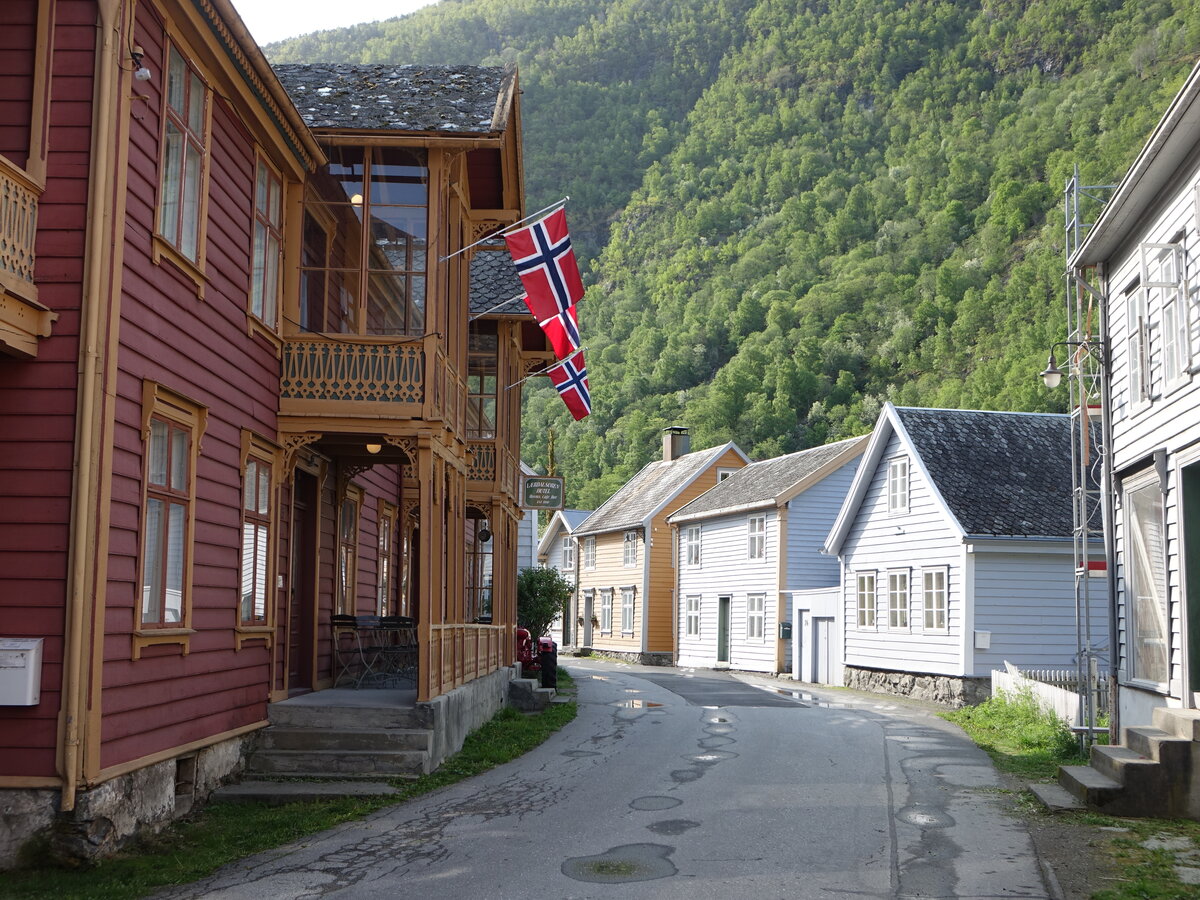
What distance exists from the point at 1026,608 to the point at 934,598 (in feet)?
6.18

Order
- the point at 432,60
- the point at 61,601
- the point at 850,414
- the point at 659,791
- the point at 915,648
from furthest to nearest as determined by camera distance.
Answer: the point at 432,60 → the point at 850,414 → the point at 915,648 → the point at 659,791 → the point at 61,601

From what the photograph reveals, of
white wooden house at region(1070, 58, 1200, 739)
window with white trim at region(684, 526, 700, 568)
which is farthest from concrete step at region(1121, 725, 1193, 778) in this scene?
window with white trim at region(684, 526, 700, 568)

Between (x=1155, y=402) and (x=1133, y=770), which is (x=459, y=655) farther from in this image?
(x=1155, y=402)

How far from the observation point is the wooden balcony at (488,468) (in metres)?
21.9

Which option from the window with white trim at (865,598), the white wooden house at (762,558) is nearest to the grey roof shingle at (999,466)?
the window with white trim at (865,598)

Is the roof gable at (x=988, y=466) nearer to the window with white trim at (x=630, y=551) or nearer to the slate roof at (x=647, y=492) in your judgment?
the slate roof at (x=647, y=492)

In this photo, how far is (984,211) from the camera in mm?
89688

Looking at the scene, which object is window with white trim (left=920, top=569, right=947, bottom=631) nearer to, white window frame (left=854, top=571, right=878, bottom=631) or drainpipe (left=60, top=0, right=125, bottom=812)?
white window frame (left=854, top=571, right=878, bottom=631)

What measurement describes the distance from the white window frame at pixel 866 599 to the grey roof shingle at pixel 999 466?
3.76 metres

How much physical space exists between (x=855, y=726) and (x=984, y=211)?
76.6 m

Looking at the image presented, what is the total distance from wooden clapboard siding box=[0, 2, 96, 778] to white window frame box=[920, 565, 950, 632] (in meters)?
20.2

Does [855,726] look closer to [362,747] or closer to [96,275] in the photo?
[362,747]

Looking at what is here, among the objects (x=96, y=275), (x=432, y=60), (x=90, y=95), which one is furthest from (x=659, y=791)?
(x=432, y=60)

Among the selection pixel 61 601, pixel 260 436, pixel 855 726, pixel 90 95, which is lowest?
pixel 855 726
